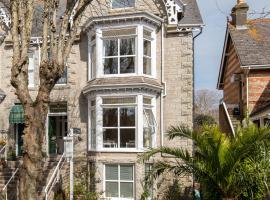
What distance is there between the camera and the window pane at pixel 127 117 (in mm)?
17703

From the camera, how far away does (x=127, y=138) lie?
1777cm

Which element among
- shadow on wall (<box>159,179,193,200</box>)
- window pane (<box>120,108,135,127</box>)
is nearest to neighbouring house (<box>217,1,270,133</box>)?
shadow on wall (<box>159,179,193,200</box>)

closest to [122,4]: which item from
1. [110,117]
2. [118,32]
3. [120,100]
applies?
[118,32]

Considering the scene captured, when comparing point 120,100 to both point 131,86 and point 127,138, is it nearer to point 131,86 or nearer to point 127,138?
point 131,86

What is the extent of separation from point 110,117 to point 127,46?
338 centimetres

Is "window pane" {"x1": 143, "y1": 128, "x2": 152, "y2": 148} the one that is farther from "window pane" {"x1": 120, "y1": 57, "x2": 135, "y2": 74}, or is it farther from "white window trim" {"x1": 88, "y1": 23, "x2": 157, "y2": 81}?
"window pane" {"x1": 120, "y1": 57, "x2": 135, "y2": 74}

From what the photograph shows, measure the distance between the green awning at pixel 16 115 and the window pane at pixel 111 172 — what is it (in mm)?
5389

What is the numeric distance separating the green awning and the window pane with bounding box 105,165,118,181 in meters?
5.39

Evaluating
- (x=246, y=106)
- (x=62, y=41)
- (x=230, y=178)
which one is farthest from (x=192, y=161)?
(x=246, y=106)

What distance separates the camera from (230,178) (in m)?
11.6

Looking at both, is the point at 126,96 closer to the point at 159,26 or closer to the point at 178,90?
the point at 178,90

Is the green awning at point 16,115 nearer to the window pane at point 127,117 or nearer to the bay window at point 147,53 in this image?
the window pane at point 127,117

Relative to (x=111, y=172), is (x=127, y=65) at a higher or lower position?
higher

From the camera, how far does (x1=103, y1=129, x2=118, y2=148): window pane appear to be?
17953mm
